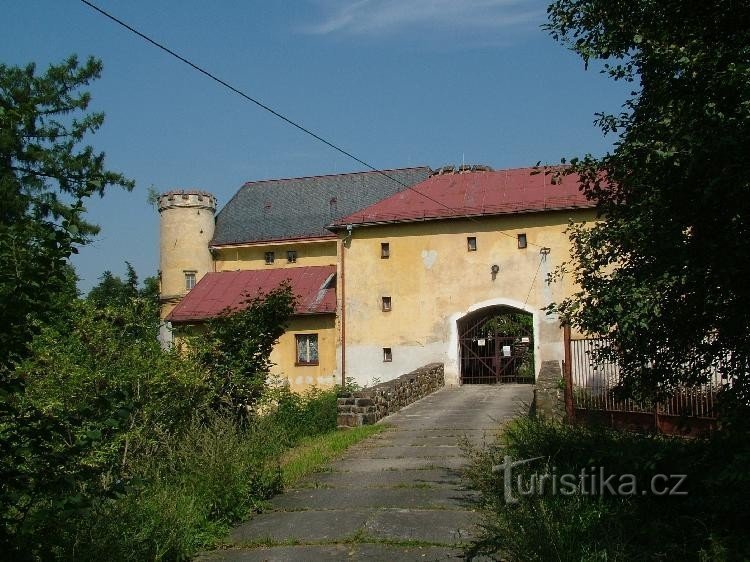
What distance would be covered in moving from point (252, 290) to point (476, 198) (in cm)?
1030

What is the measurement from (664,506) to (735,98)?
140 inches

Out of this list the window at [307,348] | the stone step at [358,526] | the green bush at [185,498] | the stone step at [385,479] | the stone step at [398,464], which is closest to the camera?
the green bush at [185,498]

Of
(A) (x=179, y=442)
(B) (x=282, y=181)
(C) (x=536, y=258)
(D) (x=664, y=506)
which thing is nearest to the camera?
(D) (x=664, y=506)

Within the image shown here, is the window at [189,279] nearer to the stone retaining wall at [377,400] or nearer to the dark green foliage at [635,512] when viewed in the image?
the stone retaining wall at [377,400]

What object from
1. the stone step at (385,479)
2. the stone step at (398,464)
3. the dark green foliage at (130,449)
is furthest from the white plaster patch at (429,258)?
the stone step at (385,479)

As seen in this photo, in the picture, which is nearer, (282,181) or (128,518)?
(128,518)

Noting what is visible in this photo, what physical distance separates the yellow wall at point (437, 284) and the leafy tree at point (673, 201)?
20331mm

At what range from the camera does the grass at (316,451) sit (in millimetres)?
10242

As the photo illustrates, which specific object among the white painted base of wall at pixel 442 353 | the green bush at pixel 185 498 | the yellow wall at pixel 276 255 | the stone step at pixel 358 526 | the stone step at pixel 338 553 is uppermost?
the yellow wall at pixel 276 255

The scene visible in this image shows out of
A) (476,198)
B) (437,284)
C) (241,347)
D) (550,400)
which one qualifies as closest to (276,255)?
(437,284)

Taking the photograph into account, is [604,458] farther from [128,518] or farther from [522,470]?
[128,518]

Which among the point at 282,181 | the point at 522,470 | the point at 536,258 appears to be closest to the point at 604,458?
the point at 522,470

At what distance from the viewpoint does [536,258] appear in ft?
89.3

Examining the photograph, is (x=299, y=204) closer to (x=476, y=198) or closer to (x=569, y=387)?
(x=476, y=198)
